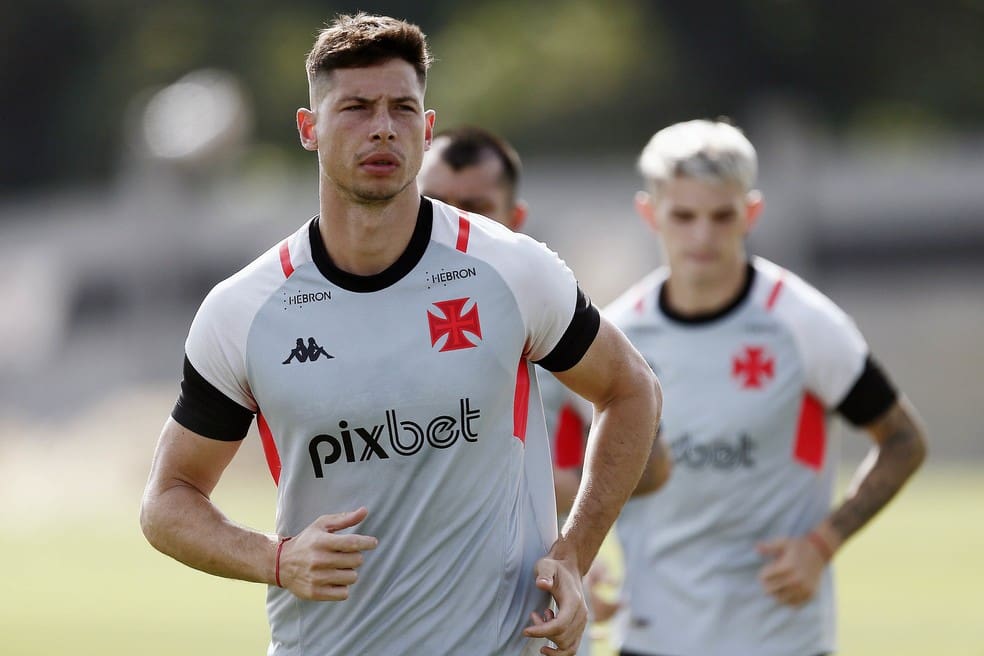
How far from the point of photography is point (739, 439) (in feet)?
20.9

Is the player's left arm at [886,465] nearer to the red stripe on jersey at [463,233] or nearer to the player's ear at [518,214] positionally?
the player's ear at [518,214]

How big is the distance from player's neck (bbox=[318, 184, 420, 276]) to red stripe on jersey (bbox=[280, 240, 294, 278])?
11 cm

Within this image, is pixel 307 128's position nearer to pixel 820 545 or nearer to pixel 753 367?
pixel 753 367

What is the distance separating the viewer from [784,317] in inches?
252

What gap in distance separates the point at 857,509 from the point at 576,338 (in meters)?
2.15

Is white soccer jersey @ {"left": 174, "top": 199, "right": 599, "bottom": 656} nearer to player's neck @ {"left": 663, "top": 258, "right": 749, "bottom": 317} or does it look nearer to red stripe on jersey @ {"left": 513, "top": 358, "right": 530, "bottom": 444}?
red stripe on jersey @ {"left": 513, "top": 358, "right": 530, "bottom": 444}

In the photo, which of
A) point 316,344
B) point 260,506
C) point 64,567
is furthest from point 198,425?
point 260,506

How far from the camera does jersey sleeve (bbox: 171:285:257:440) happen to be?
441 centimetres

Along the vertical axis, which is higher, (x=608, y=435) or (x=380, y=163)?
(x=380, y=163)

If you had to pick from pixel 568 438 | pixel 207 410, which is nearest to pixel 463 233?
pixel 207 410

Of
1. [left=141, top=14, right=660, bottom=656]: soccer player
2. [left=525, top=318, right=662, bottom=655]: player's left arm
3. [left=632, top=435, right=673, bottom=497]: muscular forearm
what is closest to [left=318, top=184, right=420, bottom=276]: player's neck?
[left=141, top=14, right=660, bottom=656]: soccer player

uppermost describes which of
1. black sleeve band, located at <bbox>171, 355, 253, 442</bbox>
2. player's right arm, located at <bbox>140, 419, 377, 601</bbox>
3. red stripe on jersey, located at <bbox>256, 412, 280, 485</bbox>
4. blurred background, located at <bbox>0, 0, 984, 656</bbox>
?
blurred background, located at <bbox>0, 0, 984, 656</bbox>

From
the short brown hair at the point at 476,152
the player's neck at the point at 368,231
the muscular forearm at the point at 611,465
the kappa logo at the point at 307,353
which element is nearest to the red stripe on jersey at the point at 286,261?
the player's neck at the point at 368,231

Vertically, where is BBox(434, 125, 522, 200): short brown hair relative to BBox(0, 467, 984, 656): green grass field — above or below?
above
